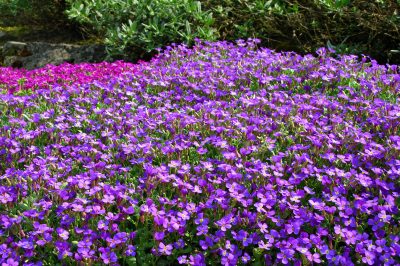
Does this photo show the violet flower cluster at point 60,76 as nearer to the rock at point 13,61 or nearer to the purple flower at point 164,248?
the rock at point 13,61

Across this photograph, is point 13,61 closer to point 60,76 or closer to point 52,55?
point 52,55

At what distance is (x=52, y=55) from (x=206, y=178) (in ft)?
19.7

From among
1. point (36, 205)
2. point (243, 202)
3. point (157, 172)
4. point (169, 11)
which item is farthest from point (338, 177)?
point (169, 11)

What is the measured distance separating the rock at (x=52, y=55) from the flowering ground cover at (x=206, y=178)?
11.9 ft

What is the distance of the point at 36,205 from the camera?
316 cm

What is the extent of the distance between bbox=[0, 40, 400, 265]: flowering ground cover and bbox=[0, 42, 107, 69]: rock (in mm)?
3618

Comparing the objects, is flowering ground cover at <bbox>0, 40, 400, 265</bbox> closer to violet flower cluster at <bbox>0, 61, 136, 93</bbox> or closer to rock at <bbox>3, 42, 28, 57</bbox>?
violet flower cluster at <bbox>0, 61, 136, 93</bbox>

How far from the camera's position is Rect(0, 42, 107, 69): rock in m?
8.60

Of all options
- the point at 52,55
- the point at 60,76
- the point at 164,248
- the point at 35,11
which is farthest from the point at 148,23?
the point at 164,248

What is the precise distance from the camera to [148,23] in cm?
813

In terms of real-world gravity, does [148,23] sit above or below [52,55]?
above

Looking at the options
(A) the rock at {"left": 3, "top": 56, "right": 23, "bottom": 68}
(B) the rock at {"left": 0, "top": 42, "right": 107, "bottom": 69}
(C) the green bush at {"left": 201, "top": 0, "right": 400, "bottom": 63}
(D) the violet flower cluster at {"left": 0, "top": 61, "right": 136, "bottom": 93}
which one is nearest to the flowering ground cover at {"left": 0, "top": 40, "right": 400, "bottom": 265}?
(D) the violet flower cluster at {"left": 0, "top": 61, "right": 136, "bottom": 93}

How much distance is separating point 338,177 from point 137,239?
1371 millimetres

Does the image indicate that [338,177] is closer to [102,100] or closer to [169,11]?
[102,100]
